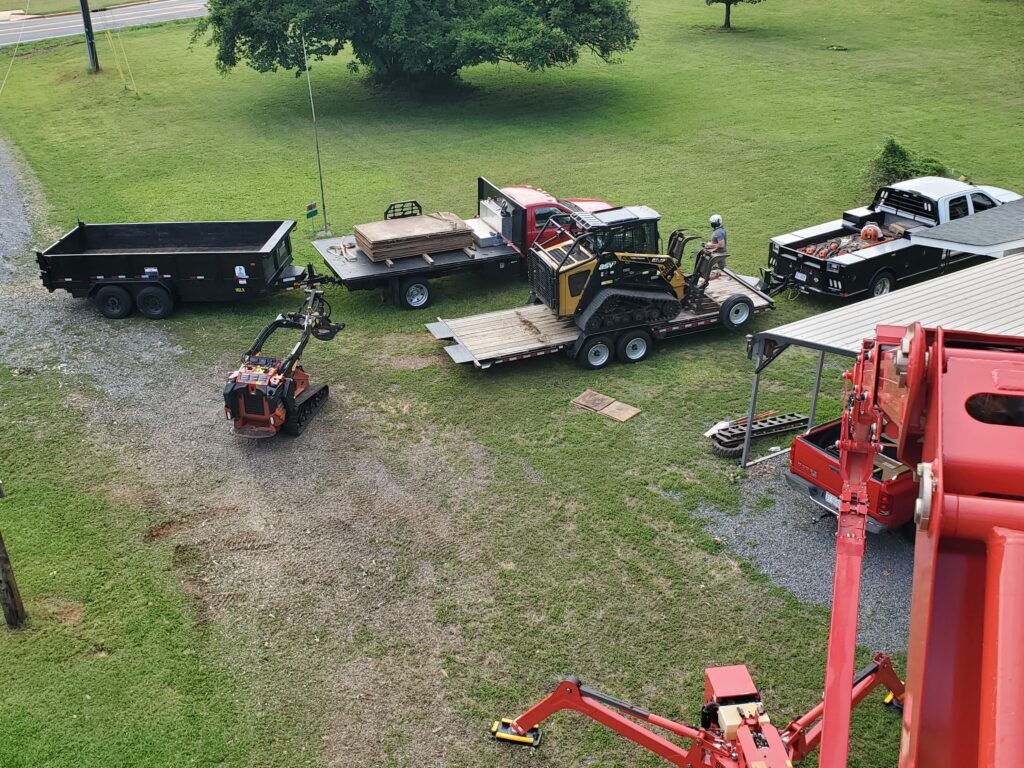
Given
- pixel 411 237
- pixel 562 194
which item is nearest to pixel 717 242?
pixel 411 237

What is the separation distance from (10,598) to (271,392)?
457 centimetres

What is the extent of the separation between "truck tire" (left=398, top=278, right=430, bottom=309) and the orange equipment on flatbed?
13.6 m

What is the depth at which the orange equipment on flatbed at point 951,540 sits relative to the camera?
12.5 feet

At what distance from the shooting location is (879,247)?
59.9ft

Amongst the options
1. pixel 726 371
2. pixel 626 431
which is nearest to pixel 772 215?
pixel 726 371

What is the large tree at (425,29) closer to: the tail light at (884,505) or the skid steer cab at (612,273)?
the skid steer cab at (612,273)

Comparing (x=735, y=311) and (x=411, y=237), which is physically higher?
(x=411, y=237)

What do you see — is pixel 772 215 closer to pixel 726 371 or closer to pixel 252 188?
pixel 726 371

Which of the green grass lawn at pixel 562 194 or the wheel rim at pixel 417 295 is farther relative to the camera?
the wheel rim at pixel 417 295

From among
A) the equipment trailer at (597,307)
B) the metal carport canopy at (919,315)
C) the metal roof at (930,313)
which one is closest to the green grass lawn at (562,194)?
the equipment trailer at (597,307)

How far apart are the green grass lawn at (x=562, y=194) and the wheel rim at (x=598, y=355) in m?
0.32

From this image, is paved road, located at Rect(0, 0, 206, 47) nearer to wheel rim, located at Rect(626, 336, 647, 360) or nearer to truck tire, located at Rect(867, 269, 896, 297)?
wheel rim, located at Rect(626, 336, 647, 360)

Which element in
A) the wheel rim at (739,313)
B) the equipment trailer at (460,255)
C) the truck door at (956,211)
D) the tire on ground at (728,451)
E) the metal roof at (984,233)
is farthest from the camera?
the truck door at (956,211)

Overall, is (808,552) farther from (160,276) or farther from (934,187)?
(160,276)
